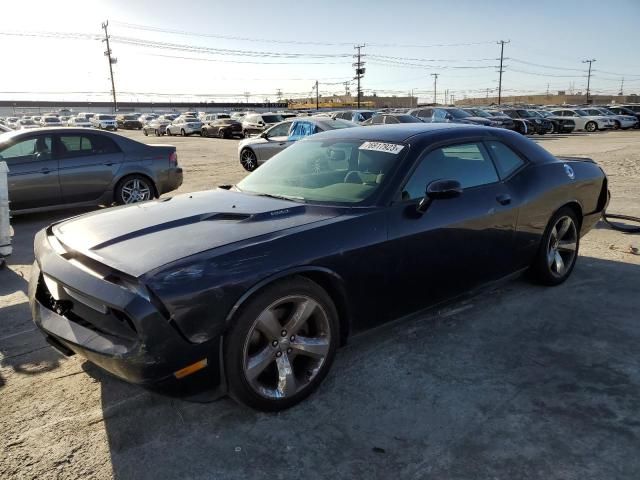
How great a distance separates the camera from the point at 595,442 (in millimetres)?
2566

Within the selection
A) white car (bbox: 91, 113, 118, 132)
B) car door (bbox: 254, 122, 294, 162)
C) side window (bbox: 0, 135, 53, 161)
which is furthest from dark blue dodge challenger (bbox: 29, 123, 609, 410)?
white car (bbox: 91, 113, 118, 132)

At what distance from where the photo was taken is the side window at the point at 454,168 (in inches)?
138

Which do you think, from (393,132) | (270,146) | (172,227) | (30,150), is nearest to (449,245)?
(393,132)

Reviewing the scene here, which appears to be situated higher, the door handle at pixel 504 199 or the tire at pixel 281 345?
the door handle at pixel 504 199

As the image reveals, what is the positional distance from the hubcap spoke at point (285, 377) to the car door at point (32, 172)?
663cm

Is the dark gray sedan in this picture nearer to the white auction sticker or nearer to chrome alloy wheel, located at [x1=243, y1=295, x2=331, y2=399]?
the white auction sticker

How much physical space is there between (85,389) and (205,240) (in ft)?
4.26

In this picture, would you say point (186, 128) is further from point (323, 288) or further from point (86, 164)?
point (323, 288)

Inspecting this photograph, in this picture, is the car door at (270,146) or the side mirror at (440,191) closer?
the side mirror at (440,191)

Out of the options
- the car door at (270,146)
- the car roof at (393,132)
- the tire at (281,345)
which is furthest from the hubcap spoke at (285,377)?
the car door at (270,146)

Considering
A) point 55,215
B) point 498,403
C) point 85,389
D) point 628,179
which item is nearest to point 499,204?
point 498,403

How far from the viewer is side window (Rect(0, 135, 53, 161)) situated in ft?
25.5

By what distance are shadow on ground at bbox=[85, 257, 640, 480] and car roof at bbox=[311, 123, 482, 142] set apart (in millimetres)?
1458

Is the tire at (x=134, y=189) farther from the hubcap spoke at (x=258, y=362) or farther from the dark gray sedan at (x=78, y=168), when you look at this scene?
the hubcap spoke at (x=258, y=362)
